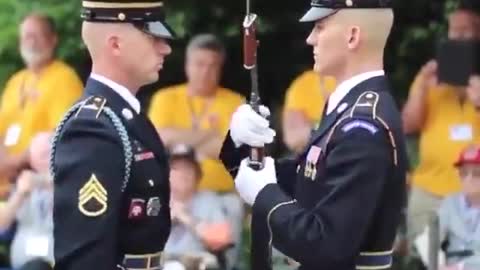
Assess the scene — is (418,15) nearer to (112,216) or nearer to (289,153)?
(289,153)

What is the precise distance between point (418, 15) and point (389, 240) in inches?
192

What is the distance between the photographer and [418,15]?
9844mm

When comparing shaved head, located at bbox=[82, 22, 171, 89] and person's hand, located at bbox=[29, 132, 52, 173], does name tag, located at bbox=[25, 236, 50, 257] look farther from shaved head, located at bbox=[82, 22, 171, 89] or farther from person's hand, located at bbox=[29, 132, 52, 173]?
shaved head, located at bbox=[82, 22, 171, 89]

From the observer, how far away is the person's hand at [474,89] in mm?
8516

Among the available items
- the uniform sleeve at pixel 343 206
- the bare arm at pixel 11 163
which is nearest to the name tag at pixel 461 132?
the bare arm at pixel 11 163

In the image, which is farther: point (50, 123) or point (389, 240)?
point (50, 123)

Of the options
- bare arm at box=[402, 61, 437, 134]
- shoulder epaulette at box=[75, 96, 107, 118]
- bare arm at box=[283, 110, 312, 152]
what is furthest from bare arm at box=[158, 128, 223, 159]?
shoulder epaulette at box=[75, 96, 107, 118]

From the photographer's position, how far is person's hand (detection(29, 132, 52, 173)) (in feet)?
27.3

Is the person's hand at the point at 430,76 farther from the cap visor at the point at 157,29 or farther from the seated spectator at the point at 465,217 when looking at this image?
the cap visor at the point at 157,29

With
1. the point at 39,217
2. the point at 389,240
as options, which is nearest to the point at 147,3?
the point at 389,240

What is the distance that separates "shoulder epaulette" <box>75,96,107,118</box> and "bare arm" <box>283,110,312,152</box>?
3409 millimetres

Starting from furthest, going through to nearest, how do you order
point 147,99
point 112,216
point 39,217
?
point 147,99 → point 39,217 → point 112,216

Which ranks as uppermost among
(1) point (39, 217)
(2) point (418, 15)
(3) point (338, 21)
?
(3) point (338, 21)

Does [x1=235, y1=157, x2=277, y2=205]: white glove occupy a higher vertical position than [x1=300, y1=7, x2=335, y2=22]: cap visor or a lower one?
lower
